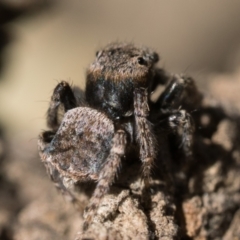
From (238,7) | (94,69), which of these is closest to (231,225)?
(94,69)

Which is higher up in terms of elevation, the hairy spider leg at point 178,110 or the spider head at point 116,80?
the spider head at point 116,80

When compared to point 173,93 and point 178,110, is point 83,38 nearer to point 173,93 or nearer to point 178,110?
point 173,93

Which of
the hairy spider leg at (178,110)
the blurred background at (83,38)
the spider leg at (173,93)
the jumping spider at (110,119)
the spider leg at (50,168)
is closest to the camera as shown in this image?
the jumping spider at (110,119)

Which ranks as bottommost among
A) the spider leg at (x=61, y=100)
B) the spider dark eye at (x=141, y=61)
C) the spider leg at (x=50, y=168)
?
the spider leg at (x=50, y=168)

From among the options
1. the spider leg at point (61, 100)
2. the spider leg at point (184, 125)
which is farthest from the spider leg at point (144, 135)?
the spider leg at point (61, 100)

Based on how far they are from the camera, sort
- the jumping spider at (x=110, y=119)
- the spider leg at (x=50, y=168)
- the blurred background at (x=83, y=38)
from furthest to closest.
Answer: the blurred background at (x=83, y=38) → the spider leg at (x=50, y=168) → the jumping spider at (x=110, y=119)

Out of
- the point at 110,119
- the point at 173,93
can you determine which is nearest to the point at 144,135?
the point at 110,119

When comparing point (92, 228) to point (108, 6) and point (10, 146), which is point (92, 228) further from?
point (108, 6)

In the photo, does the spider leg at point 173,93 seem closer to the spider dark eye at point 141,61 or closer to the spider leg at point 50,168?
the spider dark eye at point 141,61

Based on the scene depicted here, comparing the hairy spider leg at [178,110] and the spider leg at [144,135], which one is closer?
the spider leg at [144,135]
